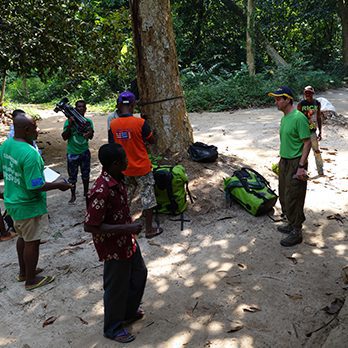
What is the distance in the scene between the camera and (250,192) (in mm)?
5969

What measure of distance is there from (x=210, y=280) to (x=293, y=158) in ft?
5.79

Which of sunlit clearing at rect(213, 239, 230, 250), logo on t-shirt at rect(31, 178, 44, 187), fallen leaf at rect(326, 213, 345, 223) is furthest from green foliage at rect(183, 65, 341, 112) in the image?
logo on t-shirt at rect(31, 178, 44, 187)

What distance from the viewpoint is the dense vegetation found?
9.37m

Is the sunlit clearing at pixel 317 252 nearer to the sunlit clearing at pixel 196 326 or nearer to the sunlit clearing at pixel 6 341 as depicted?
the sunlit clearing at pixel 196 326

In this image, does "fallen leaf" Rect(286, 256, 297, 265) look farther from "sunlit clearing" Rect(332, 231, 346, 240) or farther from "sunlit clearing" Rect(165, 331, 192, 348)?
"sunlit clearing" Rect(165, 331, 192, 348)

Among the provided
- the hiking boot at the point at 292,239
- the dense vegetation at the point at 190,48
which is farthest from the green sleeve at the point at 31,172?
the dense vegetation at the point at 190,48

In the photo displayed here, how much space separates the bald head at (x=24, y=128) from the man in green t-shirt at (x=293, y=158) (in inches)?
109

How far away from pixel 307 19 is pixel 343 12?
173cm

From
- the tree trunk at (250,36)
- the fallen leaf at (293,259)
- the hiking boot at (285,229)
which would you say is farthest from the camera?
the tree trunk at (250,36)

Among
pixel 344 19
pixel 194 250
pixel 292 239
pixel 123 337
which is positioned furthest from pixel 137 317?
pixel 344 19

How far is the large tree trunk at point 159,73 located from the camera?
6613 mm

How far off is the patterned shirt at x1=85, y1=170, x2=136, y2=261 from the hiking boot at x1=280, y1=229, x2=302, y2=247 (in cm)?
246

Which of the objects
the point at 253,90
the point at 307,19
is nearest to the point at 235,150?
the point at 253,90

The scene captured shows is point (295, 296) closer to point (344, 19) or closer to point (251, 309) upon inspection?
point (251, 309)
